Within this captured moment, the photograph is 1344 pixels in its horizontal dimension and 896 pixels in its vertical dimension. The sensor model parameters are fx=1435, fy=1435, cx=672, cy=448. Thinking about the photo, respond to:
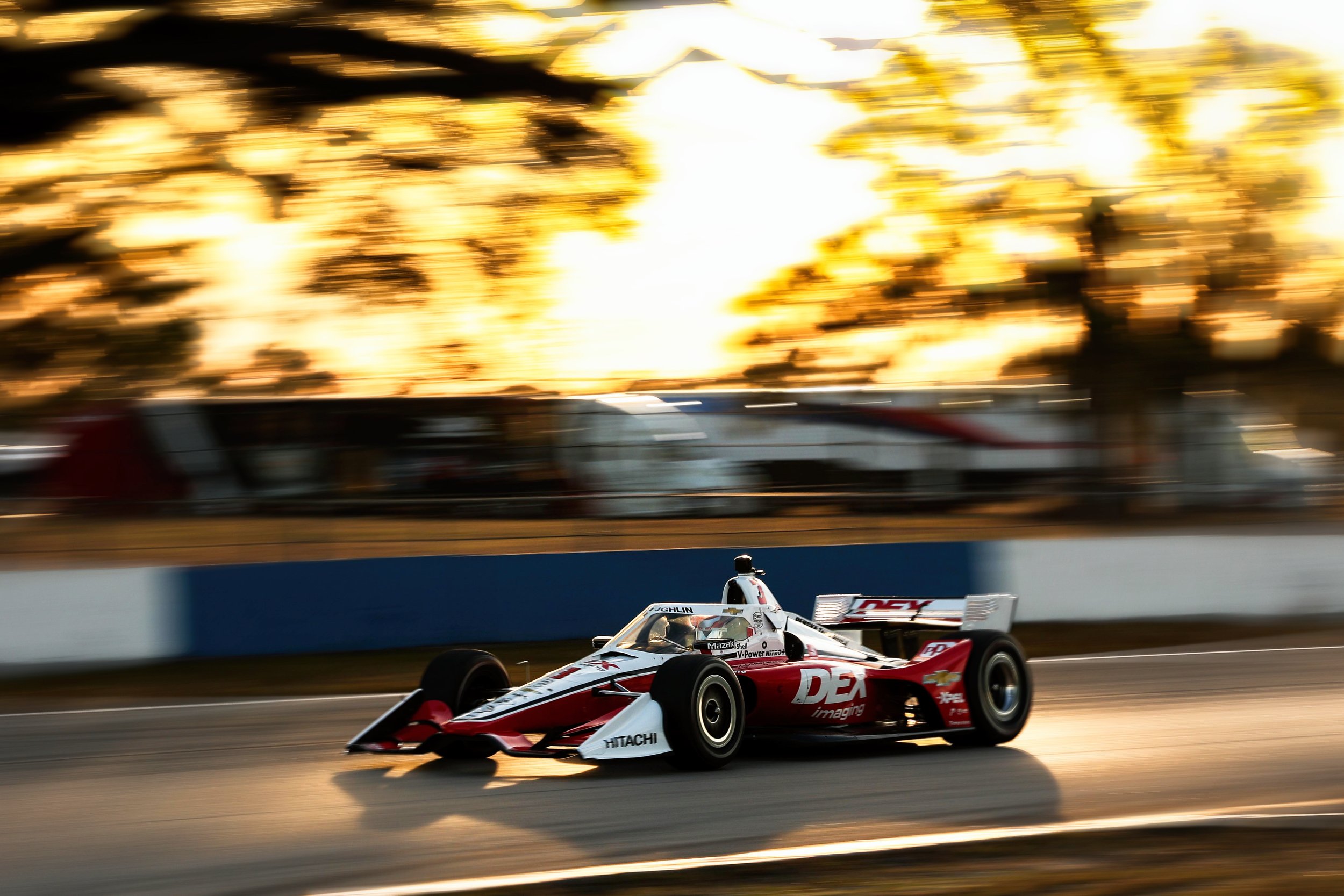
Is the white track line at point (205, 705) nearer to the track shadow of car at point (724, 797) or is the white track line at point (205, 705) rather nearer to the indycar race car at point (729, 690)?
the indycar race car at point (729, 690)

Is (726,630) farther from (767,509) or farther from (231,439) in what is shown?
(231,439)

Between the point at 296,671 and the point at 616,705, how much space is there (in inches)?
223

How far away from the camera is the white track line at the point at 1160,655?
12484 millimetres

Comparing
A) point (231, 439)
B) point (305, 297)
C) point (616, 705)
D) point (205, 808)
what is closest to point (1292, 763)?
point (616, 705)

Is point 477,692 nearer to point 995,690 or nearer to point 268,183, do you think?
point 995,690

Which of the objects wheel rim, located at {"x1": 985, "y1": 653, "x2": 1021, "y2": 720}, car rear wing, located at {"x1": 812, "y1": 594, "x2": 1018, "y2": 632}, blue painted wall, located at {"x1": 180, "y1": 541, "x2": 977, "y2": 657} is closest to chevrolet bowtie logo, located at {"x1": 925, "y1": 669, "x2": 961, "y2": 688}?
wheel rim, located at {"x1": 985, "y1": 653, "x2": 1021, "y2": 720}

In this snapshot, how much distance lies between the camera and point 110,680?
11789mm

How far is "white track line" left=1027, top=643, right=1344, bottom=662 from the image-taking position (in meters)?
12.5

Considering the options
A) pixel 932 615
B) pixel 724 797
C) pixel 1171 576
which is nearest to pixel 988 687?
pixel 932 615

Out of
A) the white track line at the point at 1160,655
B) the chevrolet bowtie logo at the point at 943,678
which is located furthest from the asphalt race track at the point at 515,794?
the white track line at the point at 1160,655

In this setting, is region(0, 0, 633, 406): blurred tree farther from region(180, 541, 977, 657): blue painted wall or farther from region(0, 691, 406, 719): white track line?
region(0, 691, 406, 719): white track line

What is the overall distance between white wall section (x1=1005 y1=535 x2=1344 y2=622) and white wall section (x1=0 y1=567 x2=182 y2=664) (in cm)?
777

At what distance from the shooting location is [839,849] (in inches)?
215

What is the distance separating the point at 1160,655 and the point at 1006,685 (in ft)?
16.1
